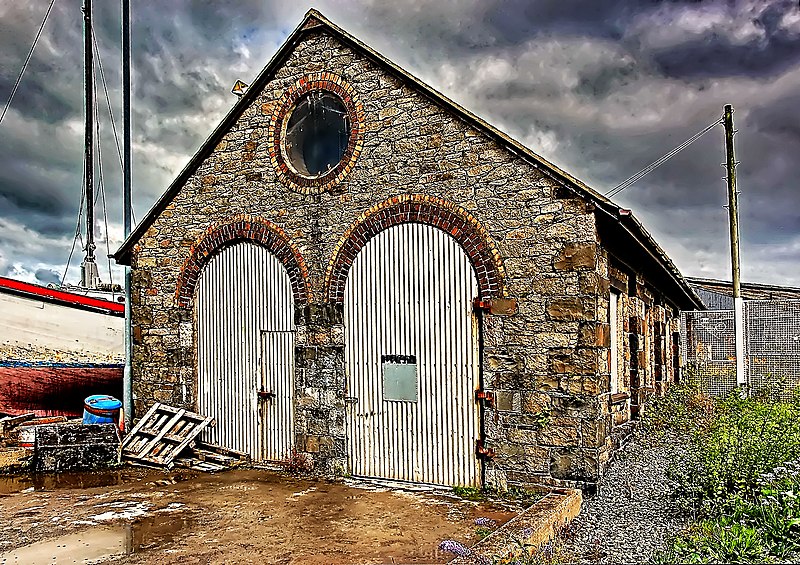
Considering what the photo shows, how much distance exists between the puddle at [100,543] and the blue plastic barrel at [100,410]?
197 inches

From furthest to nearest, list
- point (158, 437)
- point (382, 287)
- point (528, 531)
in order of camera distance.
→ point (158, 437) → point (382, 287) → point (528, 531)

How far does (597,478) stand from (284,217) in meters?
6.05

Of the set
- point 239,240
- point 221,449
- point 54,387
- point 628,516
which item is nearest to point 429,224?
point 239,240

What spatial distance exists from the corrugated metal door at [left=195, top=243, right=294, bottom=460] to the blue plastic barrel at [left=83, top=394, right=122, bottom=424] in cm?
200

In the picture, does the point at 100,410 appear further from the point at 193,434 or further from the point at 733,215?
the point at 733,215

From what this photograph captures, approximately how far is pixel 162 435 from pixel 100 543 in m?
4.23

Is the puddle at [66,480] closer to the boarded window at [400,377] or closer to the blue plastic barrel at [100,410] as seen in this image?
the blue plastic barrel at [100,410]

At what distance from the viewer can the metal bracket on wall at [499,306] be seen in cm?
932

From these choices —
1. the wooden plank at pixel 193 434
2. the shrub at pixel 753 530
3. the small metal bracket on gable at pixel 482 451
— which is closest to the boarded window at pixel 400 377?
the small metal bracket on gable at pixel 482 451

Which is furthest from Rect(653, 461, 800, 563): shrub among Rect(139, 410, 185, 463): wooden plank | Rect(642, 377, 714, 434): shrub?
Rect(139, 410, 185, 463): wooden plank

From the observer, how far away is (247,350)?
11.4 m

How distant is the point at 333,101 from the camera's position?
10.8 metres

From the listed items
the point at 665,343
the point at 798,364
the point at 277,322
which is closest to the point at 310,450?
the point at 277,322

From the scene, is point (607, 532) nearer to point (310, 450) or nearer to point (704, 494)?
point (704, 494)
